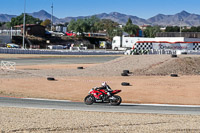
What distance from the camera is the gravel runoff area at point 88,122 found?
10.5 m

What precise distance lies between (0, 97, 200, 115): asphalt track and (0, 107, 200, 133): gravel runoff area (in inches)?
47.3

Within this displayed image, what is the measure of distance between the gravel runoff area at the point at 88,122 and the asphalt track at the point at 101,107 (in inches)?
47.3

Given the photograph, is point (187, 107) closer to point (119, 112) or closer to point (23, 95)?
point (119, 112)

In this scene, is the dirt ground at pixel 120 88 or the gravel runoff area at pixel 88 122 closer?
the gravel runoff area at pixel 88 122

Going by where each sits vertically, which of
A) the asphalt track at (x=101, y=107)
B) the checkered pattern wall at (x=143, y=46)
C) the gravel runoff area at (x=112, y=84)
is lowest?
the asphalt track at (x=101, y=107)

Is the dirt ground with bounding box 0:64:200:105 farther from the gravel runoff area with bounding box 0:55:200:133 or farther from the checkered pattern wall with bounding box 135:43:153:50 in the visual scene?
the checkered pattern wall with bounding box 135:43:153:50

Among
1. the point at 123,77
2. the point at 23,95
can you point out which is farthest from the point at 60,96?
the point at 123,77

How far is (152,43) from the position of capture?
61.9 meters

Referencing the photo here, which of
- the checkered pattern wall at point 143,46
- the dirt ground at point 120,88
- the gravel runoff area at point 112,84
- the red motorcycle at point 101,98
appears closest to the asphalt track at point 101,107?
the red motorcycle at point 101,98

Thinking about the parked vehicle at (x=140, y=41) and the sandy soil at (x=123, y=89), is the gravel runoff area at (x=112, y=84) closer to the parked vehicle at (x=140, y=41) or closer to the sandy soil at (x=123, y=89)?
the sandy soil at (x=123, y=89)

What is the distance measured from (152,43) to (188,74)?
30433 mm

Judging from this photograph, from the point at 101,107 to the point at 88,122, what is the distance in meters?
4.41

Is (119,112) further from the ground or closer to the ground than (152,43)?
closer to the ground

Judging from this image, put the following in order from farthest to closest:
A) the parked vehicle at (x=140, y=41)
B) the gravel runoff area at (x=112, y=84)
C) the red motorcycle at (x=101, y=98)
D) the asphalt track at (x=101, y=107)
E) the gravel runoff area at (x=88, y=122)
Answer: the parked vehicle at (x=140, y=41)
the red motorcycle at (x=101, y=98)
the asphalt track at (x=101, y=107)
the gravel runoff area at (x=112, y=84)
the gravel runoff area at (x=88, y=122)
